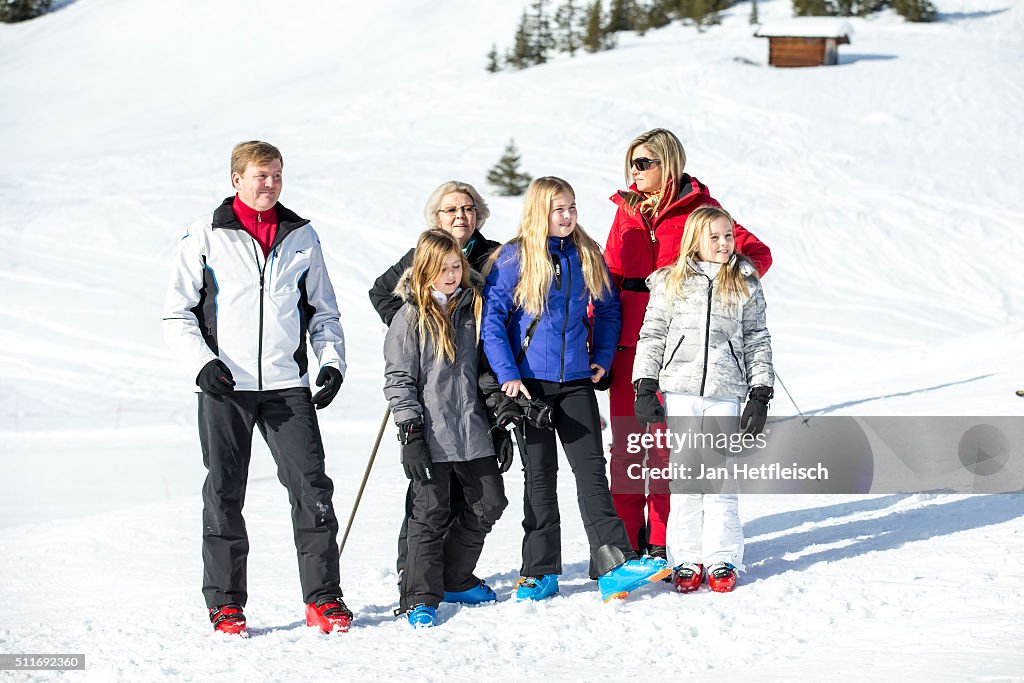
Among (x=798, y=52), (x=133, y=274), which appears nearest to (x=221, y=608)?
(x=133, y=274)

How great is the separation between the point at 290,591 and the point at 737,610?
1.87 m

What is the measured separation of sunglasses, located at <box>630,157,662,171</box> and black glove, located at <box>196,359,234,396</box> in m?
1.76

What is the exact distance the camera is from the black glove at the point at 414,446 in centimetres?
355

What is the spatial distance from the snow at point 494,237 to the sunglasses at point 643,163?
5.31 feet

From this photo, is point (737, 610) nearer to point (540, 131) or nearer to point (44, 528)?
point (44, 528)

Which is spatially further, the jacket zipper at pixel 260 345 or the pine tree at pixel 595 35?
the pine tree at pixel 595 35

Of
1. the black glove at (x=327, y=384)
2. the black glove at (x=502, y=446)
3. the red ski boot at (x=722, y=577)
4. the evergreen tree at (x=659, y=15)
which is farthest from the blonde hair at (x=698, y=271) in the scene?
the evergreen tree at (x=659, y=15)

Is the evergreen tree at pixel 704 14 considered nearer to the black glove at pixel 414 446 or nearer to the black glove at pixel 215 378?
the black glove at pixel 414 446

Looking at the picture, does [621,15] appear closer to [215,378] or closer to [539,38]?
[539,38]

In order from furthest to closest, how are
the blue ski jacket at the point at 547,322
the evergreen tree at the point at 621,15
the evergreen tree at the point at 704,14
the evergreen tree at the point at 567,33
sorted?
the evergreen tree at the point at 621,15
the evergreen tree at the point at 704,14
the evergreen tree at the point at 567,33
the blue ski jacket at the point at 547,322

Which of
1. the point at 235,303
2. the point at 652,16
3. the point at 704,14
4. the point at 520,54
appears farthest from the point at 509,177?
the point at 652,16

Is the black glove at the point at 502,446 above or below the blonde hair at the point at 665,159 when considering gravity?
below

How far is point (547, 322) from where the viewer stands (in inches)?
147

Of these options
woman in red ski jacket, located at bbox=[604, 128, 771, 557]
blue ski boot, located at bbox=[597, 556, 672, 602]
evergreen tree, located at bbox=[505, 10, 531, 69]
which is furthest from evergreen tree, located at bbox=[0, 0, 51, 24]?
blue ski boot, located at bbox=[597, 556, 672, 602]
